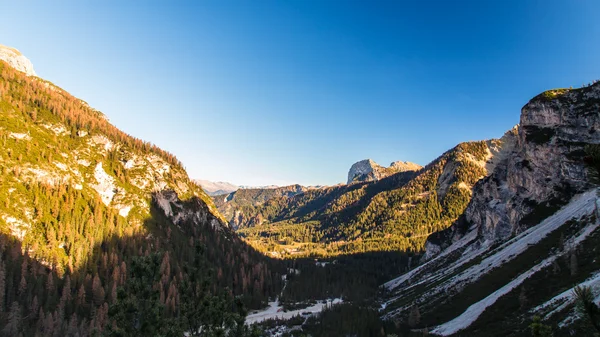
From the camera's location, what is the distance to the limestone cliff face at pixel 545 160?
4070 inches

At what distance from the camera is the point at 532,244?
86.2 m

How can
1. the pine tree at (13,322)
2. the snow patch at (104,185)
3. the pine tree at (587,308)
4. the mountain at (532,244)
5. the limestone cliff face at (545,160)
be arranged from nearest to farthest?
1. the pine tree at (587,308)
2. the mountain at (532,244)
3. the pine tree at (13,322)
4. the limestone cliff face at (545,160)
5. the snow patch at (104,185)

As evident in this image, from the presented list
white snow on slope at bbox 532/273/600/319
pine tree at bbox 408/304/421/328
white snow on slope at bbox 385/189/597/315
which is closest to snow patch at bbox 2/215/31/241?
pine tree at bbox 408/304/421/328

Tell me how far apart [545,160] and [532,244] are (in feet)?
146

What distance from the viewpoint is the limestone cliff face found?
103 metres

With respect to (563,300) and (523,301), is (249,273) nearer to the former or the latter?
(523,301)

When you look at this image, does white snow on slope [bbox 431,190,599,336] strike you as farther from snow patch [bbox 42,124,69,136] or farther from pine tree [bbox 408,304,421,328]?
snow patch [bbox 42,124,69,136]

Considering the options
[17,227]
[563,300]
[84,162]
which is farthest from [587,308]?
[84,162]

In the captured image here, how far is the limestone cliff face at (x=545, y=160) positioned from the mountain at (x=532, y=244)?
1.20 feet

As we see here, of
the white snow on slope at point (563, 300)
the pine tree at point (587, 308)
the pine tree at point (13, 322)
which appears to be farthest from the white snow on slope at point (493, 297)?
the pine tree at point (13, 322)

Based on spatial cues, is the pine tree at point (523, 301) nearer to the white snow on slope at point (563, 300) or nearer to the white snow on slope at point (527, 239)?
the white snow on slope at point (563, 300)

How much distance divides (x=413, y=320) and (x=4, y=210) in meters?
164

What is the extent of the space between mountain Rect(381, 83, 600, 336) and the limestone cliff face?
365 mm

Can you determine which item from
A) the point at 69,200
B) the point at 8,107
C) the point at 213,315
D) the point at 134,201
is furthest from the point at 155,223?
the point at 213,315
